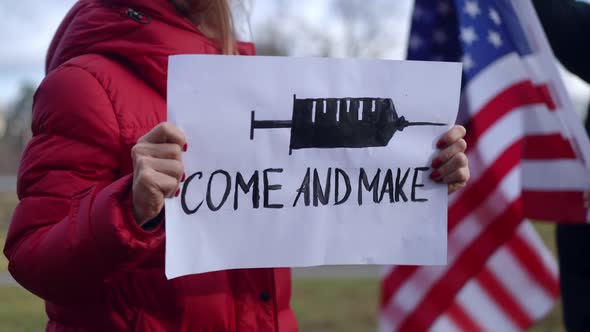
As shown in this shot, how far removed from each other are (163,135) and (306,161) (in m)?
0.39

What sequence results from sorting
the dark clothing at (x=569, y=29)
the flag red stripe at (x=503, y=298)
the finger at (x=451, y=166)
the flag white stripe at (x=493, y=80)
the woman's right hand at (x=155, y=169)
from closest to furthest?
the woman's right hand at (x=155, y=169) → the finger at (x=451, y=166) → the dark clothing at (x=569, y=29) → the flag white stripe at (x=493, y=80) → the flag red stripe at (x=503, y=298)

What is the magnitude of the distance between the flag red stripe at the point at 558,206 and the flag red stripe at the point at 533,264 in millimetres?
192

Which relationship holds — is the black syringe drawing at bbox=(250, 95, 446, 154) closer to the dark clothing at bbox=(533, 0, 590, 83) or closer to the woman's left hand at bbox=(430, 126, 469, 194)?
the woman's left hand at bbox=(430, 126, 469, 194)

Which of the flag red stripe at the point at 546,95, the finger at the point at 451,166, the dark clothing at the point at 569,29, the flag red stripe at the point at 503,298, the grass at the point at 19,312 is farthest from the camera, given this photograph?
the grass at the point at 19,312

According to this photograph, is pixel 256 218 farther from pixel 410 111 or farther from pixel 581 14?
pixel 581 14

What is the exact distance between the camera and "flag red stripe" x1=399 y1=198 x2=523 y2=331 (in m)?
3.50

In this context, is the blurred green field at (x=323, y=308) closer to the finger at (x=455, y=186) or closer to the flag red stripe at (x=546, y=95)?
the flag red stripe at (x=546, y=95)

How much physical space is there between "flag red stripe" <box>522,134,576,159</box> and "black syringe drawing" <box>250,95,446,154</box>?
5.42ft

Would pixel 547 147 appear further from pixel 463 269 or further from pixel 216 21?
pixel 216 21

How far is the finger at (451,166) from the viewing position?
1779mm

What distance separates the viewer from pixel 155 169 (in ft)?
4.86

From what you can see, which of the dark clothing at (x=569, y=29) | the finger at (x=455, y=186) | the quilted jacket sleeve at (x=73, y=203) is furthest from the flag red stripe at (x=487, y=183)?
the quilted jacket sleeve at (x=73, y=203)

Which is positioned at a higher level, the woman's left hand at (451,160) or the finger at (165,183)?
the woman's left hand at (451,160)

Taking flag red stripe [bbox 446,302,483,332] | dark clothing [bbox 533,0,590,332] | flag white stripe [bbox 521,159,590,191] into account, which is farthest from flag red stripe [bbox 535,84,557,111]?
flag red stripe [bbox 446,302,483,332]
